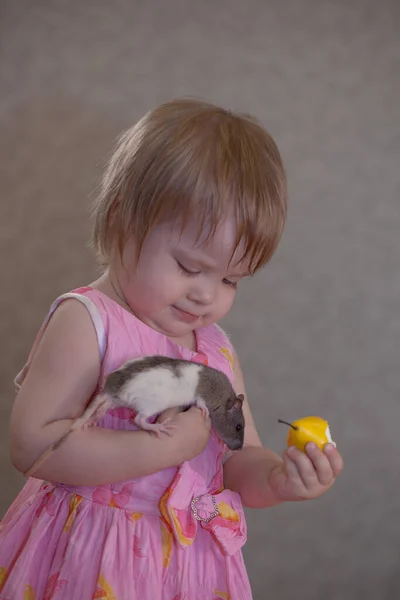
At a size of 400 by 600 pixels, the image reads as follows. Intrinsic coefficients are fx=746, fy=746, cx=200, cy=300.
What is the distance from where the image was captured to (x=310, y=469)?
0.90 meters

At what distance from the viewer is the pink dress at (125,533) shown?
878 mm

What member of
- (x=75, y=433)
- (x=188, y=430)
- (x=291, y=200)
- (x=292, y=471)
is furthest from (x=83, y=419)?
(x=291, y=200)

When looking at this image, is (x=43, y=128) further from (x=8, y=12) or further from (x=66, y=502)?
(x=66, y=502)

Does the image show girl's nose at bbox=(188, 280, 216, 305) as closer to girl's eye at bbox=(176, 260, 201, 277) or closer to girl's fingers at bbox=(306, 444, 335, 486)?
girl's eye at bbox=(176, 260, 201, 277)

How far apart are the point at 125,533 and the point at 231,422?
194 mm

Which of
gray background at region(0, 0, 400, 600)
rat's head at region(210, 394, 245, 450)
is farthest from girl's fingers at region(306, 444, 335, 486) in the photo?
gray background at region(0, 0, 400, 600)

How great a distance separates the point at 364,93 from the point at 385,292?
1.34ft

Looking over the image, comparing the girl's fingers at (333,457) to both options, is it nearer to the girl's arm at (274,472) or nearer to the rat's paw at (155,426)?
the girl's arm at (274,472)

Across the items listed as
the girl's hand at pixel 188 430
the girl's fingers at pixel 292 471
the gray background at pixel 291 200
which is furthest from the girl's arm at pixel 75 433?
the gray background at pixel 291 200

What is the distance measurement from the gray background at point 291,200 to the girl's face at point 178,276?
0.51m

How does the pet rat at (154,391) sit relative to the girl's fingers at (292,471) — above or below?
above

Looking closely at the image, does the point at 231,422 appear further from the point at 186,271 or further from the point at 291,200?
the point at 291,200

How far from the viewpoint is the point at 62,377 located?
35.1 inches

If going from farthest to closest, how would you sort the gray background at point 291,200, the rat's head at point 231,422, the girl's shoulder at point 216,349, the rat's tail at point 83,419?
1. the gray background at point 291,200
2. the girl's shoulder at point 216,349
3. the rat's head at point 231,422
4. the rat's tail at point 83,419
